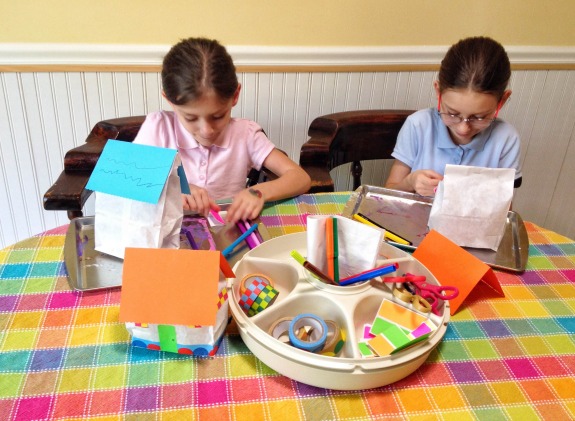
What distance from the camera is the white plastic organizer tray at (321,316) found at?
576 mm

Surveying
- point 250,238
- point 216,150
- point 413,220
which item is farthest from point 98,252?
point 413,220

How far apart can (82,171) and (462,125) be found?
873 millimetres

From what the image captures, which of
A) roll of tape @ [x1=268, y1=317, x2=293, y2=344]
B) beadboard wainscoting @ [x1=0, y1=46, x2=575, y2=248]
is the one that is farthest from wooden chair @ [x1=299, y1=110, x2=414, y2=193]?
roll of tape @ [x1=268, y1=317, x2=293, y2=344]

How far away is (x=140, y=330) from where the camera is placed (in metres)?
0.62

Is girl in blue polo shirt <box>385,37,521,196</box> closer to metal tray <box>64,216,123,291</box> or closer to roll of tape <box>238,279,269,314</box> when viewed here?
roll of tape <box>238,279,269,314</box>

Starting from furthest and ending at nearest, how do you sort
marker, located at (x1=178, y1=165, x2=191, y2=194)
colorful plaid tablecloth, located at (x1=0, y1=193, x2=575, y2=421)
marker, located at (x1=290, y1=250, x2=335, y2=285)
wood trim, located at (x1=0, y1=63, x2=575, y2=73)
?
wood trim, located at (x1=0, y1=63, x2=575, y2=73) → marker, located at (x1=178, y1=165, x2=191, y2=194) → marker, located at (x1=290, y1=250, x2=335, y2=285) → colorful plaid tablecloth, located at (x1=0, y1=193, x2=575, y2=421)

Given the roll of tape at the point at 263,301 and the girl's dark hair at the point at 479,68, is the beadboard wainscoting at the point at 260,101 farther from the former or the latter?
the roll of tape at the point at 263,301

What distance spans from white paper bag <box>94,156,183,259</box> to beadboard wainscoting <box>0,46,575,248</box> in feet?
2.82

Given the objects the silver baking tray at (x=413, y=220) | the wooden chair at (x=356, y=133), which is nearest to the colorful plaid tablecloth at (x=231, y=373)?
the silver baking tray at (x=413, y=220)

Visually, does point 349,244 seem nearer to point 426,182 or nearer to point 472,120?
point 426,182

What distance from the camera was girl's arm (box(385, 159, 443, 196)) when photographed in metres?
1.06

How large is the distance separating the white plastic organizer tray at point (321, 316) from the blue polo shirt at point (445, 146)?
58cm

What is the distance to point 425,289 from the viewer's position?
0.69 metres

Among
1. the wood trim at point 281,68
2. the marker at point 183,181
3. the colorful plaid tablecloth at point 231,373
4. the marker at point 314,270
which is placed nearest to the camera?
the colorful plaid tablecloth at point 231,373
